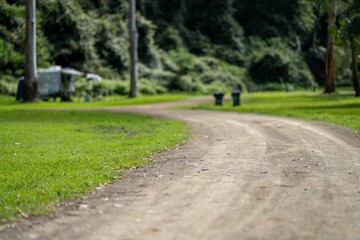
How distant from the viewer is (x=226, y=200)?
768 cm

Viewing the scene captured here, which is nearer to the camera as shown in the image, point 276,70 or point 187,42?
point 276,70

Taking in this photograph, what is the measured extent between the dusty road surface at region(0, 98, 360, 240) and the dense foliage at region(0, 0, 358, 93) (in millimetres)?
32373

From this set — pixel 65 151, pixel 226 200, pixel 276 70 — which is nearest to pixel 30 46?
pixel 65 151

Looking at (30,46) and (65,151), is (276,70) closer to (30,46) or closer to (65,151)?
(30,46)

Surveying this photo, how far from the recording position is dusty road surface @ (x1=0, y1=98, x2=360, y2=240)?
630cm

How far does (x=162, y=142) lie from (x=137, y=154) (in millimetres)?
2588

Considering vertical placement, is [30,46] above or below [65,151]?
above

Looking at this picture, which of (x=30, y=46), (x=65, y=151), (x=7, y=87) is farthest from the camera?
(x=7, y=87)

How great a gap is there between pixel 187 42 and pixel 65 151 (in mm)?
55983

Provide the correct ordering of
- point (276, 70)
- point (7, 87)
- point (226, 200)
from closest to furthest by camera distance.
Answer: point (226, 200) < point (7, 87) < point (276, 70)

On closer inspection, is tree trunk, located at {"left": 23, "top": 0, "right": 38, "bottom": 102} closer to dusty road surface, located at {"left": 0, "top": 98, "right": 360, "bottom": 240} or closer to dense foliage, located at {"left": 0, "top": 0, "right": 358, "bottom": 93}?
dense foliage, located at {"left": 0, "top": 0, "right": 358, "bottom": 93}

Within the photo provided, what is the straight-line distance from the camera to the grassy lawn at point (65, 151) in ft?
28.4

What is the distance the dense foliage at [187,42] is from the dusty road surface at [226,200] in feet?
106

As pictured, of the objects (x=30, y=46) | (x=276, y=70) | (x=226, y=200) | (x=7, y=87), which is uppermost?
(x=30, y=46)
